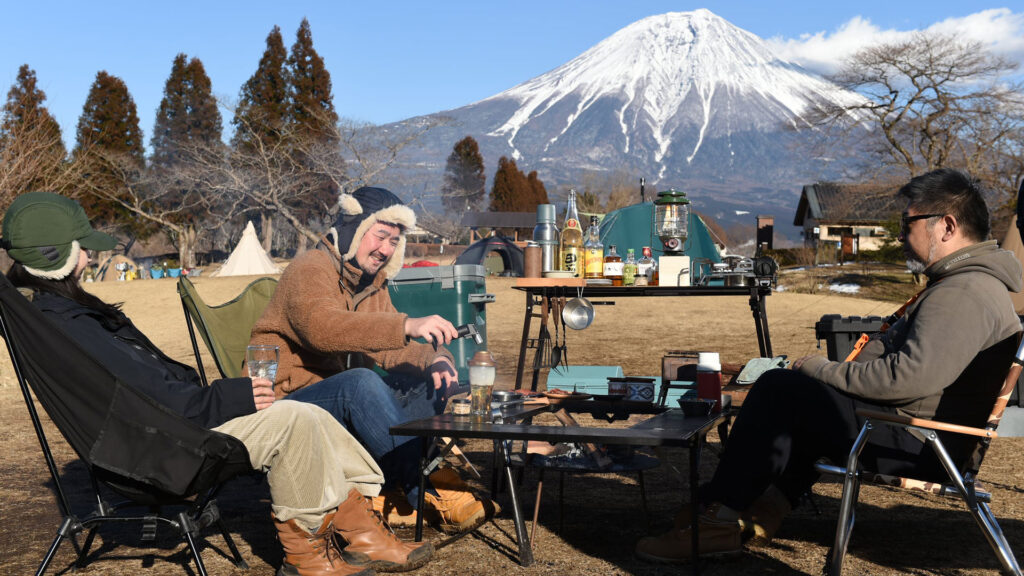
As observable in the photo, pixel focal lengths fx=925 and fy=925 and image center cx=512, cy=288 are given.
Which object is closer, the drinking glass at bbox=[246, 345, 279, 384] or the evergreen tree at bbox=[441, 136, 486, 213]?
the drinking glass at bbox=[246, 345, 279, 384]

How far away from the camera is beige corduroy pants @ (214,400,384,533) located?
8.65ft

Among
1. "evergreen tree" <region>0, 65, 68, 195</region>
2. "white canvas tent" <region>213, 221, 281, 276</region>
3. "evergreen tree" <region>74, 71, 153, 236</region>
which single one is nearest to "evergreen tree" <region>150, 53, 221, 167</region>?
"evergreen tree" <region>74, 71, 153, 236</region>

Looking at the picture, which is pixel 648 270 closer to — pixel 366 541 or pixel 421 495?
pixel 421 495

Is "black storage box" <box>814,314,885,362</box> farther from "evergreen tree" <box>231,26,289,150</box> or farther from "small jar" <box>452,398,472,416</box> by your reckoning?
"evergreen tree" <box>231,26,289,150</box>

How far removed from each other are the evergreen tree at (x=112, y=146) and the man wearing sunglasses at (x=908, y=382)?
38.6m

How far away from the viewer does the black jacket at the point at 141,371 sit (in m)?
2.52

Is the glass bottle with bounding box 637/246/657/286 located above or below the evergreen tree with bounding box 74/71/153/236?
below

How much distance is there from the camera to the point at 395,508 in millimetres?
3533

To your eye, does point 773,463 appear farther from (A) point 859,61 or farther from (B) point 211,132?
(B) point 211,132

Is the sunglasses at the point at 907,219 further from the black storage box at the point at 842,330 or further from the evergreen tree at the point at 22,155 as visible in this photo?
the evergreen tree at the point at 22,155

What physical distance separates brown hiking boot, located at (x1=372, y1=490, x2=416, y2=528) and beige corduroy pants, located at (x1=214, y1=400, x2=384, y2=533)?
0.79 meters

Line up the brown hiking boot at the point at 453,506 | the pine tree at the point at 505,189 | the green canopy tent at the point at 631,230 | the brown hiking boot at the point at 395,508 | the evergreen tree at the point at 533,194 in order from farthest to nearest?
the evergreen tree at the point at 533,194, the pine tree at the point at 505,189, the green canopy tent at the point at 631,230, the brown hiking boot at the point at 395,508, the brown hiking boot at the point at 453,506

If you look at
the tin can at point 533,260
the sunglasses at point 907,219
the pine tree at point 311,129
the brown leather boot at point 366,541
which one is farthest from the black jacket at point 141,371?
the pine tree at point 311,129

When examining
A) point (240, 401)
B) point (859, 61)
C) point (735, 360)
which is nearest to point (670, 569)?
point (240, 401)
